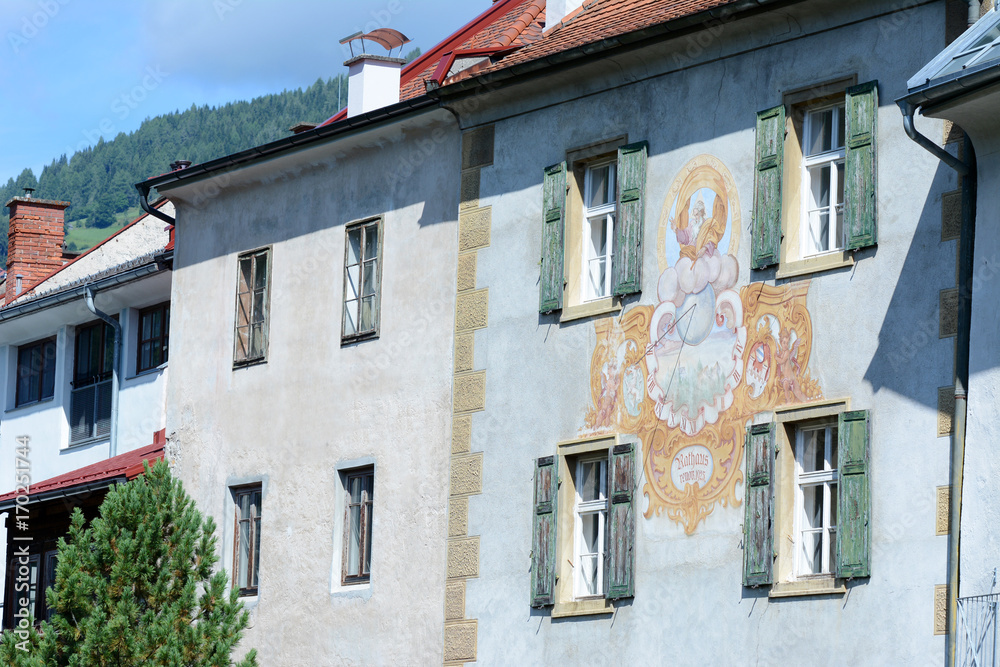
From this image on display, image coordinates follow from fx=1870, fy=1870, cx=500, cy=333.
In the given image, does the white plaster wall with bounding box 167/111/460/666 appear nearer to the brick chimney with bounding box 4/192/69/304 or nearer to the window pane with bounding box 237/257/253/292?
the window pane with bounding box 237/257/253/292

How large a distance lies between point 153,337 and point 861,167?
14553mm

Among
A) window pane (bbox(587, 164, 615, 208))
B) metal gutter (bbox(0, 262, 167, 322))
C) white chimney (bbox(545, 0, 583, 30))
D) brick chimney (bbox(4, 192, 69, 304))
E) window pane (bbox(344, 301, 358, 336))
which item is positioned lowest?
window pane (bbox(344, 301, 358, 336))

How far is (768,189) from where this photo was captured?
1717cm

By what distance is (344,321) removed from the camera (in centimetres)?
2197

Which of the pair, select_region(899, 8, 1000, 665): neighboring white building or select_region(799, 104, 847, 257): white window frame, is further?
select_region(799, 104, 847, 257): white window frame

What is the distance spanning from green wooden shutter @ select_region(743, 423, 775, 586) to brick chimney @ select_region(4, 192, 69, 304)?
2455 cm

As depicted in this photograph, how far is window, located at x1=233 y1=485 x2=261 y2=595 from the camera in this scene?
22625mm

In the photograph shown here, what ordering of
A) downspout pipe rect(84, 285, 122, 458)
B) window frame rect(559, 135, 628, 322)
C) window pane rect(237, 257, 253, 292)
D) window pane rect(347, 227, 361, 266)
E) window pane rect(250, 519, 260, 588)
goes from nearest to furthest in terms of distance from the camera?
1. window frame rect(559, 135, 628, 322)
2. window pane rect(347, 227, 361, 266)
3. window pane rect(250, 519, 260, 588)
4. window pane rect(237, 257, 253, 292)
5. downspout pipe rect(84, 285, 122, 458)

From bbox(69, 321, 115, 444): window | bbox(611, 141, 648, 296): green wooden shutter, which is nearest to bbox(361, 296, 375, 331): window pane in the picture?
bbox(611, 141, 648, 296): green wooden shutter

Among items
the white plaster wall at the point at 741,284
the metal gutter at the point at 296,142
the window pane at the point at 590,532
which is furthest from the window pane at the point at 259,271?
the window pane at the point at 590,532

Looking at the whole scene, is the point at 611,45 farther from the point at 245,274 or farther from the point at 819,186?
the point at 245,274

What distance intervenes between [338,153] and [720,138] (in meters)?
6.16

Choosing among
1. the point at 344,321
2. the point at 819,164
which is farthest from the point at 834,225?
the point at 344,321

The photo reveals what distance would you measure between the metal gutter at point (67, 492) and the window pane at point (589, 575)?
781 centimetres
